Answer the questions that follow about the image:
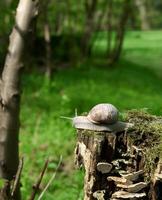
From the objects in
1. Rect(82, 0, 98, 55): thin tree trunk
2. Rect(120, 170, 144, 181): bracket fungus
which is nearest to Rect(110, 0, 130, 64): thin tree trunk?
Rect(82, 0, 98, 55): thin tree trunk

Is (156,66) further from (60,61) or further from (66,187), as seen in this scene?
(66,187)

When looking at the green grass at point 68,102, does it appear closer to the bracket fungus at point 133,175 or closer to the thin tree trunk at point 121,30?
the thin tree trunk at point 121,30

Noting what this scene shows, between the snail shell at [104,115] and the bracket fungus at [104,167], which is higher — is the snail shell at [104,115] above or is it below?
above

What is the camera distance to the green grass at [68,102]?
7.05m

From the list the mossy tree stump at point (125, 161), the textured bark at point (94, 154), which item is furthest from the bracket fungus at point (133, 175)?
the textured bark at point (94, 154)

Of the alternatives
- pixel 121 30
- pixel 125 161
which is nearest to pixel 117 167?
pixel 125 161

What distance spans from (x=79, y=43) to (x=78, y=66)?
7.25 ft

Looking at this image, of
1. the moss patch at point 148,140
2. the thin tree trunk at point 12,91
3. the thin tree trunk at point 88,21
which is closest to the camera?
the moss patch at point 148,140

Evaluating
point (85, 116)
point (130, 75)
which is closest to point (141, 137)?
point (85, 116)

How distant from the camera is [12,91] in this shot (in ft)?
12.3

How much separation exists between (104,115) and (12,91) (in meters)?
0.95

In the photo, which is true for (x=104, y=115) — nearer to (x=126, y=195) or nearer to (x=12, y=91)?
(x=126, y=195)

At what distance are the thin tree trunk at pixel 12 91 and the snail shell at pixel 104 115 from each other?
873 mm

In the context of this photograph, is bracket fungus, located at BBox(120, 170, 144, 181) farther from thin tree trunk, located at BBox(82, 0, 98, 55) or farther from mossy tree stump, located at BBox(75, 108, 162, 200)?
thin tree trunk, located at BBox(82, 0, 98, 55)
